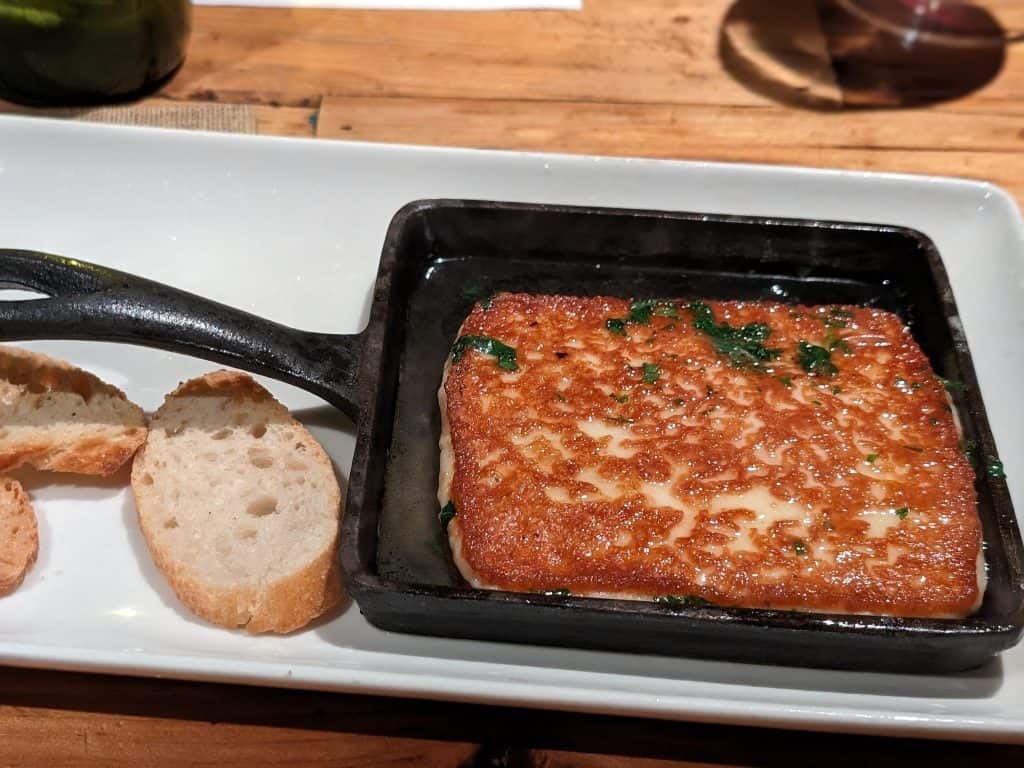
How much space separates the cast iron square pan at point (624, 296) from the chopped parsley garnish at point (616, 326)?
0.21 m

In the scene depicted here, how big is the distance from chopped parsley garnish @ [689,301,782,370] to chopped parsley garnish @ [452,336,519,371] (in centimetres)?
45

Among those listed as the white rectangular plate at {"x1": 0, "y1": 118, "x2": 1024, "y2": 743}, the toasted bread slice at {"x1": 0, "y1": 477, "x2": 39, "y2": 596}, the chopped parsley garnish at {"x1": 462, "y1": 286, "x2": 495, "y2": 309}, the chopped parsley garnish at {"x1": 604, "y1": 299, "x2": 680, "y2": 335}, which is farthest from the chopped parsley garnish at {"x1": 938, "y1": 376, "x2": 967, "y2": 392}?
the toasted bread slice at {"x1": 0, "y1": 477, "x2": 39, "y2": 596}

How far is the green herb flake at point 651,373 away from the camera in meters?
1.97

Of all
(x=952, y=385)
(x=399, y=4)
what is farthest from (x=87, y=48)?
(x=952, y=385)

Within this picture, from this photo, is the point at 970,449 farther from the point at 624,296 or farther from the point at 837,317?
the point at 624,296

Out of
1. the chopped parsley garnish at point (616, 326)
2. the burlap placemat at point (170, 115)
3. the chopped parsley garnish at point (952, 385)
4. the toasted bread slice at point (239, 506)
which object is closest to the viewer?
the toasted bread slice at point (239, 506)

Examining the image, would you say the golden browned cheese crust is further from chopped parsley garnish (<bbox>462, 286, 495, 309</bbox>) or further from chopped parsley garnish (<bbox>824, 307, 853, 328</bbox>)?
chopped parsley garnish (<bbox>462, 286, 495, 309</bbox>)

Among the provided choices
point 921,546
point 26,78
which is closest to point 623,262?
point 921,546

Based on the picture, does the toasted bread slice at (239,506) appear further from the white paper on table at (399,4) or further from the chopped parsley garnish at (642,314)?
the white paper on table at (399,4)

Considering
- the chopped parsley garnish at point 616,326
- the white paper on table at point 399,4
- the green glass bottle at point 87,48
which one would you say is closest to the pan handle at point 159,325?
the chopped parsley garnish at point 616,326

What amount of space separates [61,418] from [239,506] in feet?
1.61

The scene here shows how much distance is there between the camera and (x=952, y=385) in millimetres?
1968

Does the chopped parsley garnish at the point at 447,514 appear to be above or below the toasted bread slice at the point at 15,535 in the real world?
above

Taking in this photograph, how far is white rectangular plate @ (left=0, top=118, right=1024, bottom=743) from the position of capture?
1.77 metres
